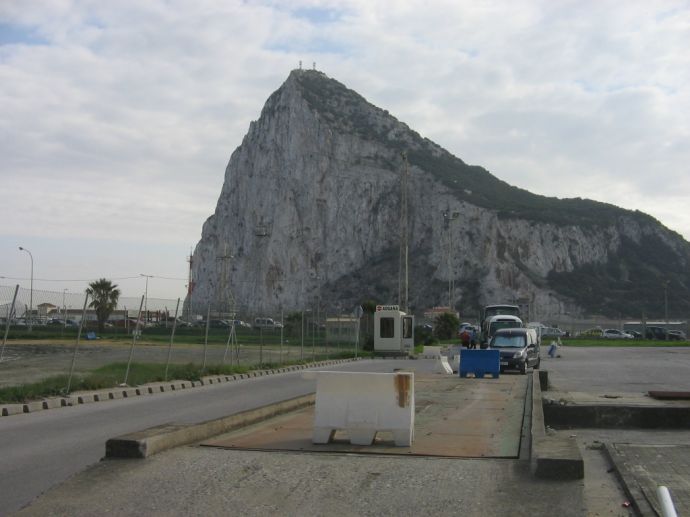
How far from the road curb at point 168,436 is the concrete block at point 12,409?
5.46 metres

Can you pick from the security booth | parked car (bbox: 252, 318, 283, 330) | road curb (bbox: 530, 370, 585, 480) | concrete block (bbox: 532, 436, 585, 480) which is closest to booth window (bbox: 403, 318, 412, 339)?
the security booth

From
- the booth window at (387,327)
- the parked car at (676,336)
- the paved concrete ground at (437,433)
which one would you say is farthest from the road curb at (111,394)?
the parked car at (676,336)

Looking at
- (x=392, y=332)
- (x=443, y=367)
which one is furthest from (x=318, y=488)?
(x=392, y=332)

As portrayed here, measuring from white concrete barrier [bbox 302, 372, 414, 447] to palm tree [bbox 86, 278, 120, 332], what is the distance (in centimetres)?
4240

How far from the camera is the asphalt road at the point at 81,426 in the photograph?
829 cm

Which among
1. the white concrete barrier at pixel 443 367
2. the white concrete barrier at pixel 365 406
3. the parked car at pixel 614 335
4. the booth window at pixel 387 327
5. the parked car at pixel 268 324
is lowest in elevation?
the white concrete barrier at pixel 365 406

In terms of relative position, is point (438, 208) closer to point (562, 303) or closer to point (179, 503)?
point (562, 303)

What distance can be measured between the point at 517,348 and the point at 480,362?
5.80 metres

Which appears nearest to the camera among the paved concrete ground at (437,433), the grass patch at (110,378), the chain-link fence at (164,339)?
the paved concrete ground at (437,433)

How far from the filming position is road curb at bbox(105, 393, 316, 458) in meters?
8.33

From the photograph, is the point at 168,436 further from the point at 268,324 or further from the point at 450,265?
the point at 450,265

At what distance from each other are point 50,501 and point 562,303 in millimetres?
125052

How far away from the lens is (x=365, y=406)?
950cm

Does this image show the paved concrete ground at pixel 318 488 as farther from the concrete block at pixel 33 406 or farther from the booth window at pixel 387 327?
the booth window at pixel 387 327
